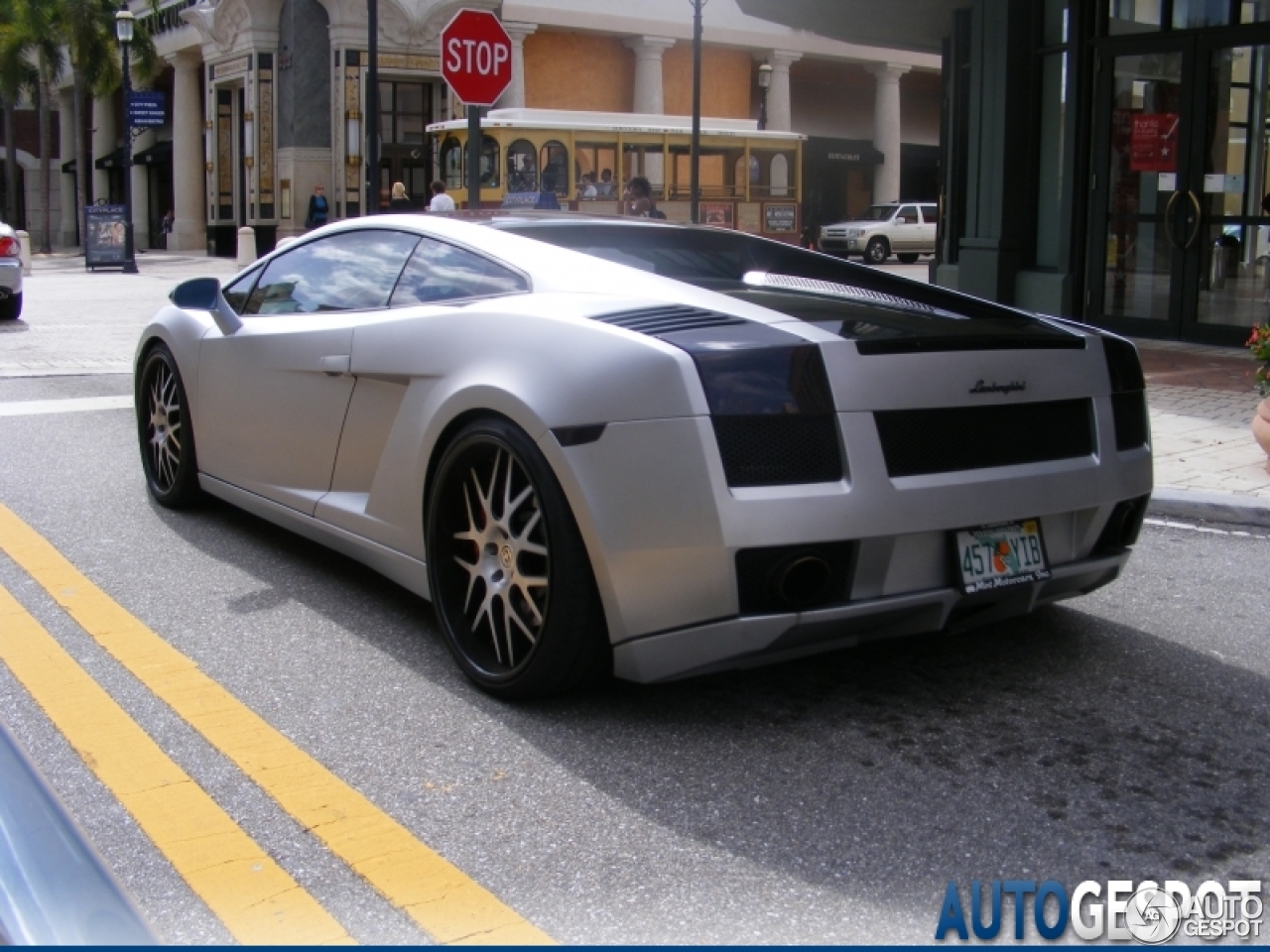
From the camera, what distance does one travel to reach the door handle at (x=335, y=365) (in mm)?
4727

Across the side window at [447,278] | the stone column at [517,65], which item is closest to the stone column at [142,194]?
the stone column at [517,65]

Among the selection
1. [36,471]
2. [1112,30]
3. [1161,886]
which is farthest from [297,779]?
[1112,30]

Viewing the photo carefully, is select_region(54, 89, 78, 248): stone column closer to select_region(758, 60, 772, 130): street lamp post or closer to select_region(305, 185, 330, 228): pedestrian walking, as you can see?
select_region(305, 185, 330, 228): pedestrian walking

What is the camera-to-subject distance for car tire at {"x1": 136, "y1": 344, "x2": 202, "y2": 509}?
6.08 m

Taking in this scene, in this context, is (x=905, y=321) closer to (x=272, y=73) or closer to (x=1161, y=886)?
(x=1161, y=886)

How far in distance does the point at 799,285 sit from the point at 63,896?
11.2ft

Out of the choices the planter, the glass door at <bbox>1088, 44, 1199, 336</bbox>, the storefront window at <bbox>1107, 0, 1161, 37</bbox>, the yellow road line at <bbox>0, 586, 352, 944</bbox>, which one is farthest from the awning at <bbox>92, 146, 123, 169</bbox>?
the yellow road line at <bbox>0, 586, 352, 944</bbox>

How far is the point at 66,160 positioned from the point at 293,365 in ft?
194

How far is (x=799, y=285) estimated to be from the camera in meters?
4.46

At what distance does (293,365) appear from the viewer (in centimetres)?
507

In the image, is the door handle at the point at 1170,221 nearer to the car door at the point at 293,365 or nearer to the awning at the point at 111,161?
the car door at the point at 293,365

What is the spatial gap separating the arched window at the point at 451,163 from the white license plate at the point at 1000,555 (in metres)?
23.2

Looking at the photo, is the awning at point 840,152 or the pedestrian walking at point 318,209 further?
the awning at point 840,152

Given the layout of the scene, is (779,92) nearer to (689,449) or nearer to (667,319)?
(667,319)
